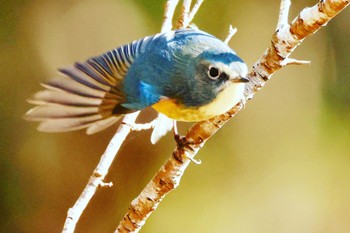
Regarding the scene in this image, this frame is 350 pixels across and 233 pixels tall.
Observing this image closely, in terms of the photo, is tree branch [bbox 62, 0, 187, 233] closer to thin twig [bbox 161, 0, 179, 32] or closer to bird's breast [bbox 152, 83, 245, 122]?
bird's breast [bbox 152, 83, 245, 122]

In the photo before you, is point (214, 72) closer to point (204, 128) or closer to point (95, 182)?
point (204, 128)

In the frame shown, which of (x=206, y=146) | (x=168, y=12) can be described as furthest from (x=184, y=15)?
(x=206, y=146)

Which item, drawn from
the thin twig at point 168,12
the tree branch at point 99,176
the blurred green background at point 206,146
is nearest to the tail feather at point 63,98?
the tree branch at point 99,176

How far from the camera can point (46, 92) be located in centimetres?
166

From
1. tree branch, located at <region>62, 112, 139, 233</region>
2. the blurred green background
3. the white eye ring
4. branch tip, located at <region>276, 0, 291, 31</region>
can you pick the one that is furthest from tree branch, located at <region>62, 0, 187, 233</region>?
the blurred green background

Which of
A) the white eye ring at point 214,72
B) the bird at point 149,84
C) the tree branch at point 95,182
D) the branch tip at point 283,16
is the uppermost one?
the branch tip at point 283,16

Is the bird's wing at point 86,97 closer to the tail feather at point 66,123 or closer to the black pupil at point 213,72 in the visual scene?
the tail feather at point 66,123

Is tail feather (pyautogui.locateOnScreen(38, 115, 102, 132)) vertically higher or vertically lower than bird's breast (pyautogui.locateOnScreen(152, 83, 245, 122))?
lower

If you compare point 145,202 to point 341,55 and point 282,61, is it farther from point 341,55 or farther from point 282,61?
point 341,55

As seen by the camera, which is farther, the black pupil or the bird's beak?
the black pupil

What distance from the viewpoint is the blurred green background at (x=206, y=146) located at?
3625 mm

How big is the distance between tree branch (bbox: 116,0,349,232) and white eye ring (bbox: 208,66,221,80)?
0.08 meters

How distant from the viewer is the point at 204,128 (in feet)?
5.81

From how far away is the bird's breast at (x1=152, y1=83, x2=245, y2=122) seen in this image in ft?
5.59
